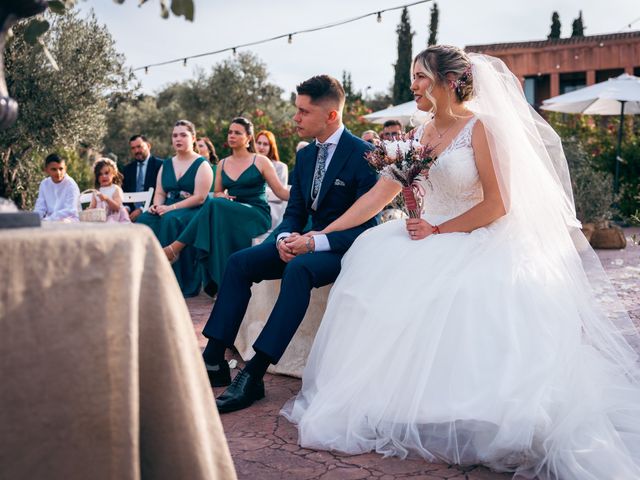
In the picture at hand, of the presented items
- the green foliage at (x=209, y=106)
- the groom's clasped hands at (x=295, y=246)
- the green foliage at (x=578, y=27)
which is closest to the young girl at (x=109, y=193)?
the groom's clasped hands at (x=295, y=246)

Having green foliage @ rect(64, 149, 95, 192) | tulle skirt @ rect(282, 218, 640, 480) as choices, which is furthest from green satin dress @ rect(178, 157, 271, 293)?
green foliage @ rect(64, 149, 95, 192)

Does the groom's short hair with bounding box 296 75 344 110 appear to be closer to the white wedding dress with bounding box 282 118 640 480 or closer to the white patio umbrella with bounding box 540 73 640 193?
the white wedding dress with bounding box 282 118 640 480

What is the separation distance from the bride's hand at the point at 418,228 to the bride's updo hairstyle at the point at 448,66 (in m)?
0.67

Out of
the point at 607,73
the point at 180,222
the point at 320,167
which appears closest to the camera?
the point at 320,167

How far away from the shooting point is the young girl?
7.85m

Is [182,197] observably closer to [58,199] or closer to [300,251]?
[58,199]

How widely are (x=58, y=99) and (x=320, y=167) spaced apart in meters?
9.71

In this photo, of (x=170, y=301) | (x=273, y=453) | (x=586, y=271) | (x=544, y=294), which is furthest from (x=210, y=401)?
(x=586, y=271)

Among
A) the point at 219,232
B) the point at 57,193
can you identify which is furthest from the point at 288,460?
the point at 57,193

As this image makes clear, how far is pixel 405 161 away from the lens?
3.44 meters

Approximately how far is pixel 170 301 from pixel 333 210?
8.09 feet

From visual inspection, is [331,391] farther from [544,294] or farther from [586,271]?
[586,271]

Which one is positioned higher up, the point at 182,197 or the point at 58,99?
the point at 58,99

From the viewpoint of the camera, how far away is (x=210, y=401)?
180 cm
